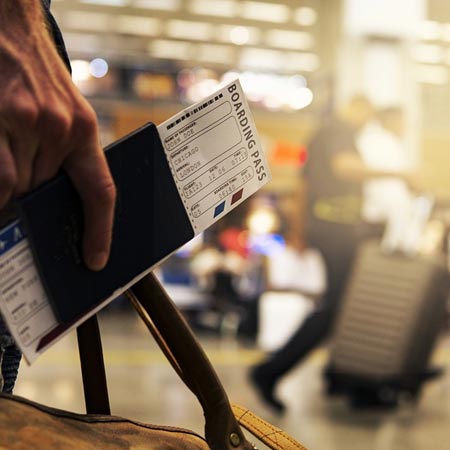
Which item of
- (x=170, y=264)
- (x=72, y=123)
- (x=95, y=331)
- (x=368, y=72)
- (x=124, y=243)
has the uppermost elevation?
(x=72, y=123)

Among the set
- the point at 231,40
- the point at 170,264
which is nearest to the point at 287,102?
the point at 231,40

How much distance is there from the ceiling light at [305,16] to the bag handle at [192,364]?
12.0 m

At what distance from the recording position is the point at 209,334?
8.75 m

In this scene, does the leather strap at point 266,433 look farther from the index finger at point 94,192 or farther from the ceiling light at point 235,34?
the ceiling light at point 235,34

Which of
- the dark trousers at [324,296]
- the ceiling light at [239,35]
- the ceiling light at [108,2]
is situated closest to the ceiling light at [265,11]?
the ceiling light at [239,35]

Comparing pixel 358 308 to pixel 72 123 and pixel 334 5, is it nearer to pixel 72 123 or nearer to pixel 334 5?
pixel 72 123

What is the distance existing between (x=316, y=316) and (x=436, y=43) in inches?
163

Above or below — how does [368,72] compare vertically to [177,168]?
below

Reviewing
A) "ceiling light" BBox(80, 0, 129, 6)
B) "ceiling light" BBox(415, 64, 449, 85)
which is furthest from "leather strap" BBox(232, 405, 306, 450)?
"ceiling light" BBox(80, 0, 129, 6)

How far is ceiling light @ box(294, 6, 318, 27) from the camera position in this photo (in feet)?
41.8

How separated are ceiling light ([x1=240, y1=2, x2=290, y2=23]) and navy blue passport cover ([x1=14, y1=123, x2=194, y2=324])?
13.3 metres

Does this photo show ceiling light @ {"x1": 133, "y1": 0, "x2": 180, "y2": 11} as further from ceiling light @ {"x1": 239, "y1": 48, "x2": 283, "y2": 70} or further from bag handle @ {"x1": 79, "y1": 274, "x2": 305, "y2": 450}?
bag handle @ {"x1": 79, "y1": 274, "x2": 305, "y2": 450}

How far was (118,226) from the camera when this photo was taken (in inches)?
29.8

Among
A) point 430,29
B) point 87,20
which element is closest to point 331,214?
point 430,29
